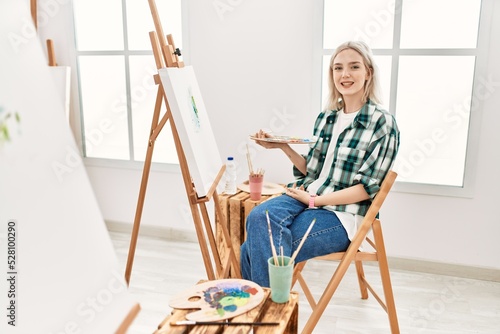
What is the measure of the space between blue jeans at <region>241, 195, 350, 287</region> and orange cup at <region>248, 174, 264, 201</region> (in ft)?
1.49

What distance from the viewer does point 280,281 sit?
1.45 metres

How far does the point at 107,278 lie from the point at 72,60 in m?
2.53

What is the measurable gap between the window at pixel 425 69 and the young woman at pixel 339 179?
594 mm

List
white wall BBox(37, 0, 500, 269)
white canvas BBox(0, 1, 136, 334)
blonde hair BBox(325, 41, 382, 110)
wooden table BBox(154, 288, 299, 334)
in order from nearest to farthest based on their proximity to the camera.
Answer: white canvas BBox(0, 1, 136, 334), wooden table BBox(154, 288, 299, 334), blonde hair BBox(325, 41, 382, 110), white wall BBox(37, 0, 500, 269)

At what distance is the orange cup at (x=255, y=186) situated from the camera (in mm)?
2412

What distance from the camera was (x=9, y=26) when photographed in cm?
85

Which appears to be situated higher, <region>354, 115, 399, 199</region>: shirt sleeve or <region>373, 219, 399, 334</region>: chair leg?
<region>354, 115, 399, 199</region>: shirt sleeve

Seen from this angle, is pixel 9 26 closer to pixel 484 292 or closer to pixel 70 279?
pixel 70 279

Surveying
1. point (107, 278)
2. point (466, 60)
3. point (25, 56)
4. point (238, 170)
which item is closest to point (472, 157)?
point (466, 60)

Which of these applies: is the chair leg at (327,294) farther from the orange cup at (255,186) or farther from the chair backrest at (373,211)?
the orange cup at (255,186)

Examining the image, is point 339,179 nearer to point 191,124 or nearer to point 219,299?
point 191,124

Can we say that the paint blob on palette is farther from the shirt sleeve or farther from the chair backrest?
the shirt sleeve

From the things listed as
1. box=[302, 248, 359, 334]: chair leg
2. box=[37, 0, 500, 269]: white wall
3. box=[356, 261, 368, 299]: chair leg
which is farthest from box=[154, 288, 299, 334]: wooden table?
box=[37, 0, 500, 269]: white wall

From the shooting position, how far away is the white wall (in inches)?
98.5
